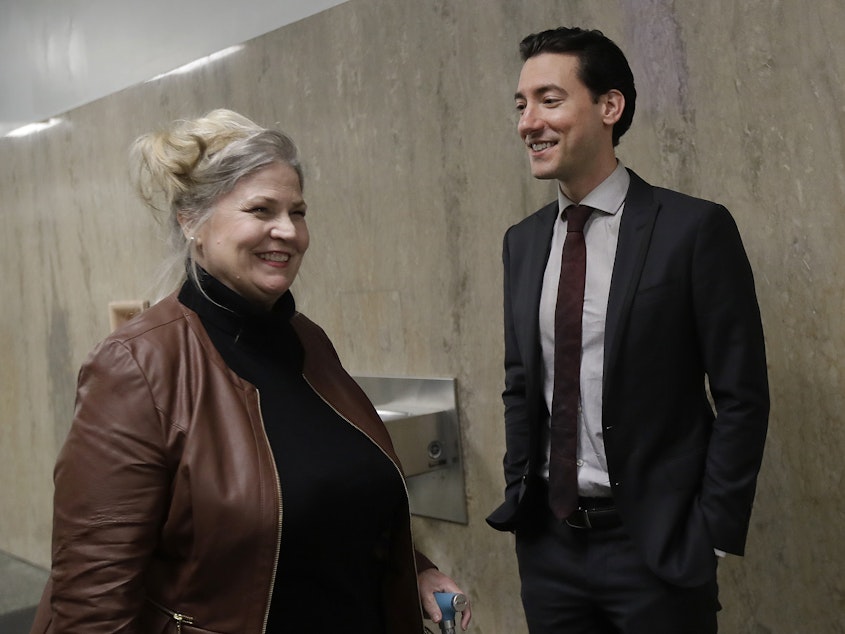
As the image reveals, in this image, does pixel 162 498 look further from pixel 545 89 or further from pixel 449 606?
pixel 545 89

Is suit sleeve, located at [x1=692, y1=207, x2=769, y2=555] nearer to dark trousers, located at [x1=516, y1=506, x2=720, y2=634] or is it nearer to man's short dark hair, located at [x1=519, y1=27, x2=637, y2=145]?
dark trousers, located at [x1=516, y1=506, x2=720, y2=634]

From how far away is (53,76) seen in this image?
15.7ft

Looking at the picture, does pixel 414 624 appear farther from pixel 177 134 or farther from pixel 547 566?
pixel 177 134

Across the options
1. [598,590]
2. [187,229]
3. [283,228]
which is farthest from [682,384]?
[187,229]

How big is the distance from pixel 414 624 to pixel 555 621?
18.7 inches

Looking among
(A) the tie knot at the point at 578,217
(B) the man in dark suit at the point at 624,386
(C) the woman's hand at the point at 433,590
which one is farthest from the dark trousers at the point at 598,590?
(A) the tie knot at the point at 578,217

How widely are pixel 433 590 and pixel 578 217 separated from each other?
853 millimetres

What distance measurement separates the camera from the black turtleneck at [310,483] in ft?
4.70

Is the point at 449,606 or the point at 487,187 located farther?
the point at 487,187

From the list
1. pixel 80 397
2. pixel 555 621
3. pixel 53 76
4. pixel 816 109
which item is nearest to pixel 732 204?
pixel 816 109

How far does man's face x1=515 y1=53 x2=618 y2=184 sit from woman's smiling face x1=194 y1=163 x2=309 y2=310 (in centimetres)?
63

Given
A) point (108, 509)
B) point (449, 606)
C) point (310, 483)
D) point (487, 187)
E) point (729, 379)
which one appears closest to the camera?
point (108, 509)

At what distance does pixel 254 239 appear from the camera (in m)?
1.54

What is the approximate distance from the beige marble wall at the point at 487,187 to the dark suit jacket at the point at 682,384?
0.40 meters
